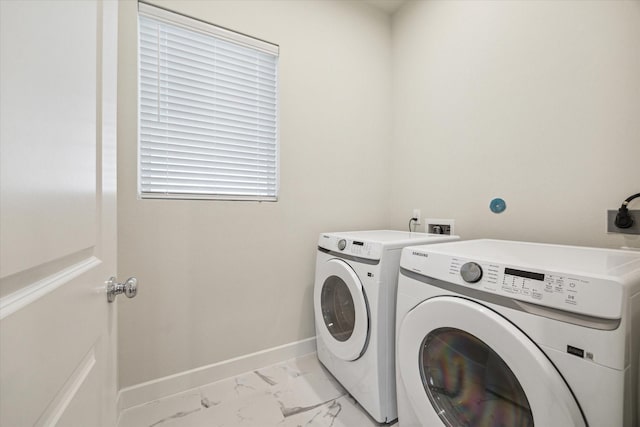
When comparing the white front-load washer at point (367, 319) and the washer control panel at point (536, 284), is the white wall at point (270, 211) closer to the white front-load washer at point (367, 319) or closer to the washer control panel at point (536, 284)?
the white front-load washer at point (367, 319)

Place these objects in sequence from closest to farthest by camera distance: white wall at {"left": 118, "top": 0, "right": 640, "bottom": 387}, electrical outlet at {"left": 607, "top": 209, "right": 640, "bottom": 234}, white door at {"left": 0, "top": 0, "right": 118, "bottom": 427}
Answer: white door at {"left": 0, "top": 0, "right": 118, "bottom": 427}, electrical outlet at {"left": 607, "top": 209, "right": 640, "bottom": 234}, white wall at {"left": 118, "top": 0, "right": 640, "bottom": 387}

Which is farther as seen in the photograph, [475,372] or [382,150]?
[382,150]

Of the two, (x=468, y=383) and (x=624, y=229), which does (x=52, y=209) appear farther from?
(x=624, y=229)

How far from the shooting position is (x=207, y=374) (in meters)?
1.54

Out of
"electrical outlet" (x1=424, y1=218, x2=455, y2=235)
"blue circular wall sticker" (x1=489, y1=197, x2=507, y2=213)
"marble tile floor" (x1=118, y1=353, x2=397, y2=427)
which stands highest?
"blue circular wall sticker" (x1=489, y1=197, x2=507, y2=213)

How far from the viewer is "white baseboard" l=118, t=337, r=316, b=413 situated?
4.49ft

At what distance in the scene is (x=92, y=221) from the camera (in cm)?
56

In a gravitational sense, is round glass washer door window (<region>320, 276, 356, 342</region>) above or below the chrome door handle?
below

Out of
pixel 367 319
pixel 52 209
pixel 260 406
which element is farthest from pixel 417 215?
pixel 52 209

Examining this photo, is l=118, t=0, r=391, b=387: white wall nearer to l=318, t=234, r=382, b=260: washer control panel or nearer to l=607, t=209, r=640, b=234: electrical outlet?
l=318, t=234, r=382, b=260: washer control panel

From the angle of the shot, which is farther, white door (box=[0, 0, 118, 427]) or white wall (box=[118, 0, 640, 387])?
white wall (box=[118, 0, 640, 387])

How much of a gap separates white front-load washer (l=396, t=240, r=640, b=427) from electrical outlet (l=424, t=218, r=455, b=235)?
69 centimetres

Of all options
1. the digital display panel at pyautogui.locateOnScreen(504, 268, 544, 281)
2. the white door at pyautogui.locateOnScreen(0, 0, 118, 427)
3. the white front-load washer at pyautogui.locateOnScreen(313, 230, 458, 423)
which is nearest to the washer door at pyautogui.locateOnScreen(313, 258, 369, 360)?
the white front-load washer at pyautogui.locateOnScreen(313, 230, 458, 423)

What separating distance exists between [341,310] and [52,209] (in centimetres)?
137
